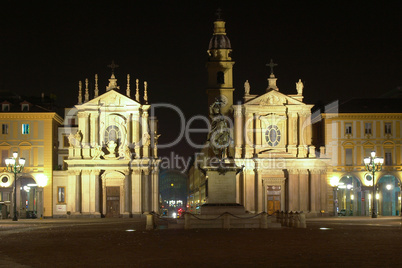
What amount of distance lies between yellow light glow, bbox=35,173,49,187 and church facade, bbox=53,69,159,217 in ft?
4.62

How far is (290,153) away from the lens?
8194 centimetres

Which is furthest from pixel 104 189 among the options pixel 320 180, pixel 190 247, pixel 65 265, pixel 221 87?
pixel 65 265

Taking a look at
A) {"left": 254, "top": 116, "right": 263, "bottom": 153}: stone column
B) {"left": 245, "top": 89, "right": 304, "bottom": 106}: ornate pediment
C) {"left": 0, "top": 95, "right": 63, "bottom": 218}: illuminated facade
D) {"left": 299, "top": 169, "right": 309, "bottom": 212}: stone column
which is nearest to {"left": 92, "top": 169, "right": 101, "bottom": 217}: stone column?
{"left": 0, "top": 95, "right": 63, "bottom": 218}: illuminated facade

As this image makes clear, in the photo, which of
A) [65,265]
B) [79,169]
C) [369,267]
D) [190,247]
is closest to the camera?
[369,267]

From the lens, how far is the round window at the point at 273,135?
83.2 metres

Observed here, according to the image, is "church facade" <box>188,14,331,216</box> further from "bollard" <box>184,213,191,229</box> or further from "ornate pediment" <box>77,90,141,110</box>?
"bollard" <box>184,213,191,229</box>

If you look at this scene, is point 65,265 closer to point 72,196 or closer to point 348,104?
point 72,196

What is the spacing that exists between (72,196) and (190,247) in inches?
2181

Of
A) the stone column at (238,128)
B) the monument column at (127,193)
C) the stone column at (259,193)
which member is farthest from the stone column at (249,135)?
the monument column at (127,193)

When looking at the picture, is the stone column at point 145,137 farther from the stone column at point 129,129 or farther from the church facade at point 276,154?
the church facade at point 276,154

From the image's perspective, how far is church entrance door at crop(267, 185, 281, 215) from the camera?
8244cm

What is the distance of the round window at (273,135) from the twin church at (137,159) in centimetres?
11

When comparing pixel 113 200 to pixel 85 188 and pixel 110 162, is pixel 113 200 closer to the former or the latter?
pixel 85 188

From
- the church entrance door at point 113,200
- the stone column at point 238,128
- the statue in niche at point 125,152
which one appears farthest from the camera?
the stone column at point 238,128
